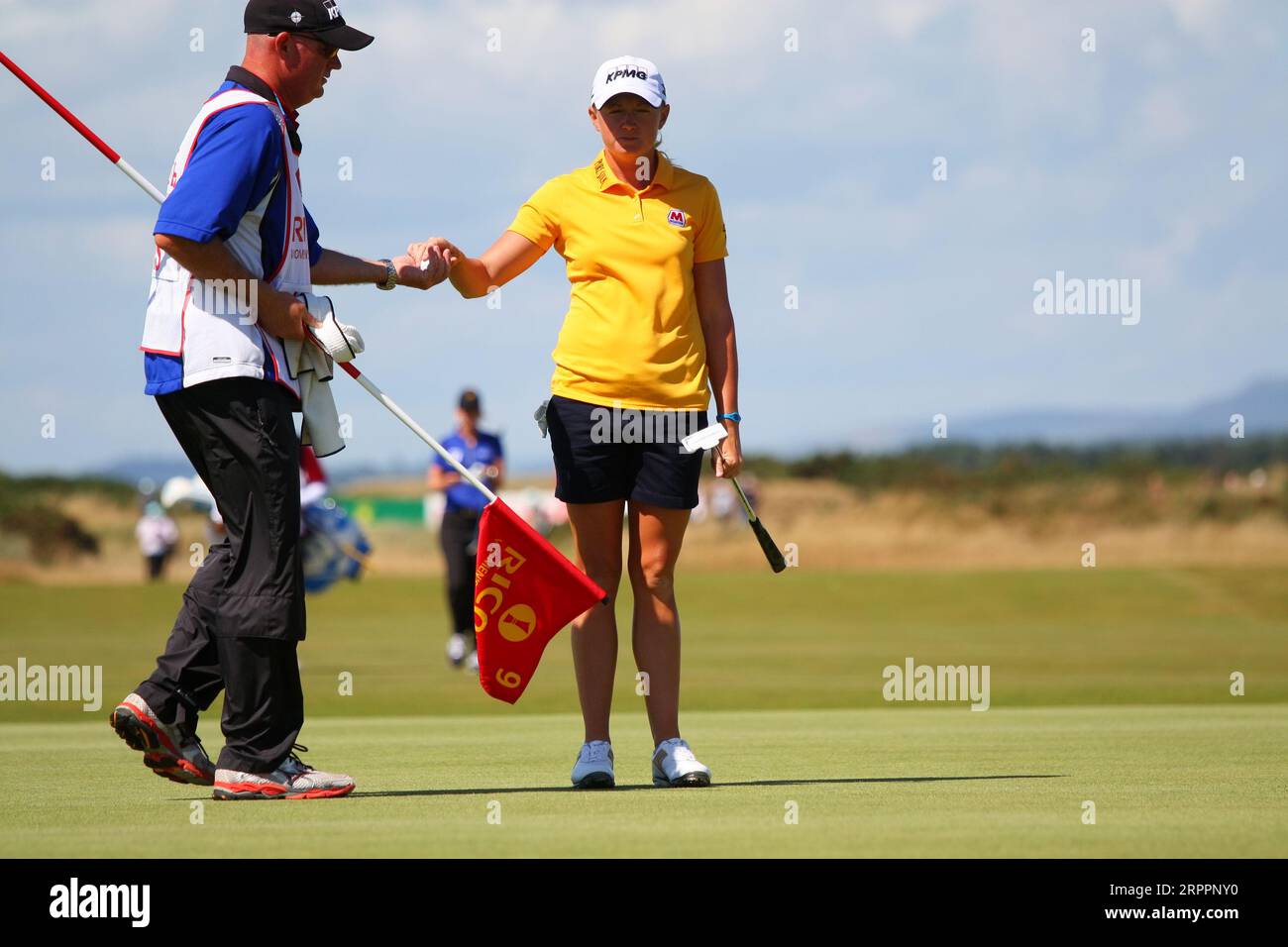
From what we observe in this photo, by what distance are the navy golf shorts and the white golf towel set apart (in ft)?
2.66

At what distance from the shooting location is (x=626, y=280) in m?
6.72

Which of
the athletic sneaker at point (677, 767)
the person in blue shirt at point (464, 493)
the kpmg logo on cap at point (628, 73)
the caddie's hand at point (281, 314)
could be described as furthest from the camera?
the person in blue shirt at point (464, 493)

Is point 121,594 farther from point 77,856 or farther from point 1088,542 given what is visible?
point 77,856

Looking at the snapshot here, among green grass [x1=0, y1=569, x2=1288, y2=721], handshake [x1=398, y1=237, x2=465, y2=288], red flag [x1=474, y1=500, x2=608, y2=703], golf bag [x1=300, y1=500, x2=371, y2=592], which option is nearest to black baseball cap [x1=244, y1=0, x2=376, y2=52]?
handshake [x1=398, y1=237, x2=465, y2=288]

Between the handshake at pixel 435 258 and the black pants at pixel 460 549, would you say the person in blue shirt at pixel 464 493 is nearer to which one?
the black pants at pixel 460 549

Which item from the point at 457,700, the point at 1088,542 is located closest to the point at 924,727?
the point at 457,700

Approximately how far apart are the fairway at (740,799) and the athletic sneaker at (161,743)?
0.08 metres

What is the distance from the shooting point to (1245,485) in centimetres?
4997

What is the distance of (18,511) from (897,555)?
2567 centimetres

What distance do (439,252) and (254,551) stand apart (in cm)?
141

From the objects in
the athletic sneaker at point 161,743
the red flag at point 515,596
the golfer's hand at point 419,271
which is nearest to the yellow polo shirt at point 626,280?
the golfer's hand at point 419,271

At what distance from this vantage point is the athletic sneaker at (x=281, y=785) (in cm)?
604

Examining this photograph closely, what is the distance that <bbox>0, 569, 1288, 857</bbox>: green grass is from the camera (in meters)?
4.83

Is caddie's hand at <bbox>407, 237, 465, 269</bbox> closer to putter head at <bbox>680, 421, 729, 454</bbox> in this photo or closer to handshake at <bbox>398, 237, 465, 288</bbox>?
handshake at <bbox>398, 237, 465, 288</bbox>
